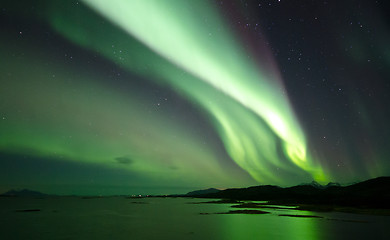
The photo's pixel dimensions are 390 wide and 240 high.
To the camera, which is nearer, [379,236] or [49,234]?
[379,236]

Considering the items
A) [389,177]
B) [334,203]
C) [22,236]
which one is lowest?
[22,236]

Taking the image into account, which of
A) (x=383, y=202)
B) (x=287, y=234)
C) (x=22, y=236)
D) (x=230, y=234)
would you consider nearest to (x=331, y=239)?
(x=287, y=234)

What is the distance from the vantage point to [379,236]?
28.7m

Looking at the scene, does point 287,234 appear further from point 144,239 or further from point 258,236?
point 144,239

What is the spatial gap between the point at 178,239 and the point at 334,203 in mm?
85342

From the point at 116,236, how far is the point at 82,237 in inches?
132

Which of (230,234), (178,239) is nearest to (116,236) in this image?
(178,239)

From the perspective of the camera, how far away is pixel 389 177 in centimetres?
19375

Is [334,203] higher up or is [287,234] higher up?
[334,203]

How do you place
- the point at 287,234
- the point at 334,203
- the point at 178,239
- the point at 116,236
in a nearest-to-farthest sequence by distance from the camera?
the point at 178,239, the point at 116,236, the point at 287,234, the point at 334,203

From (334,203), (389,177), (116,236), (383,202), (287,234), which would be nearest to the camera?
(116,236)

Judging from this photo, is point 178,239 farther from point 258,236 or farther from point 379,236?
point 379,236

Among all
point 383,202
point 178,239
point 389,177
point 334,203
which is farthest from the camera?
point 389,177

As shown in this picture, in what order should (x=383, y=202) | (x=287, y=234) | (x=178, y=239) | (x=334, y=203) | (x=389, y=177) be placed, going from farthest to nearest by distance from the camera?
(x=389, y=177), (x=334, y=203), (x=383, y=202), (x=287, y=234), (x=178, y=239)
